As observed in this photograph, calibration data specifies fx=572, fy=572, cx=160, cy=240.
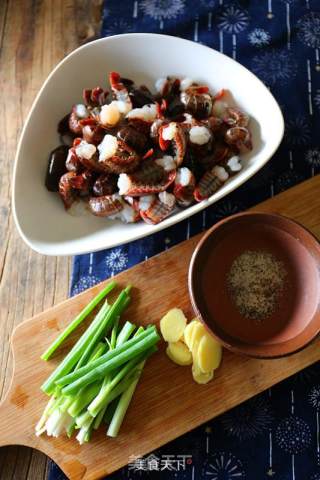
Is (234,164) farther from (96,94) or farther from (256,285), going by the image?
(96,94)

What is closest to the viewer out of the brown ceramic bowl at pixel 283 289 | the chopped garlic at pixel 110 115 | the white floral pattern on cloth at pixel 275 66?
the brown ceramic bowl at pixel 283 289

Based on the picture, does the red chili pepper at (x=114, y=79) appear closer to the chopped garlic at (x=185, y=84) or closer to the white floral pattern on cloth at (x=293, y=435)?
the chopped garlic at (x=185, y=84)

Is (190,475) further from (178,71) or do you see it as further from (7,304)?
(178,71)

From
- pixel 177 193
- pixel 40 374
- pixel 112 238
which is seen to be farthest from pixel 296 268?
pixel 40 374

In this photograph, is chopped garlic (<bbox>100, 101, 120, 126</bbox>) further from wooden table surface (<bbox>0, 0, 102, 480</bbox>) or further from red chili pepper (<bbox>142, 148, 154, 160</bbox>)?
wooden table surface (<bbox>0, 0, 102, 480</bbox>)

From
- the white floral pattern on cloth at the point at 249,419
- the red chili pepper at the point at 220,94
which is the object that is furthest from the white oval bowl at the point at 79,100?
the white floral pattern on cloth at the point at 249,419

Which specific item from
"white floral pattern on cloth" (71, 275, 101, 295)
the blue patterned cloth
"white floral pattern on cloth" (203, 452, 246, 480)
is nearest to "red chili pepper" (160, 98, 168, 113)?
the blue patterned cloth
